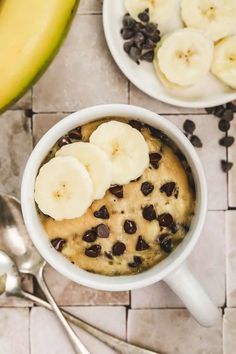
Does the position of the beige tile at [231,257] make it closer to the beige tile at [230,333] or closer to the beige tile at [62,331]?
the beige tile at [230,333]

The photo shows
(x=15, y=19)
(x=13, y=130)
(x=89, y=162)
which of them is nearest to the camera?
(x=15, y=19)

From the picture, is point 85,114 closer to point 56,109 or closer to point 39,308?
point 56,109

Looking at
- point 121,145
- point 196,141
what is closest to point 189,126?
point 196,141

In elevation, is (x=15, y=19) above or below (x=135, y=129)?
above

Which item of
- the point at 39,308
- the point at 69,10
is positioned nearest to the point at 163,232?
the point at 39,308

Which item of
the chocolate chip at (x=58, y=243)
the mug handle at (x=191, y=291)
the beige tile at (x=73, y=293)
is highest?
the chocolate chip at (x=58, y=243)

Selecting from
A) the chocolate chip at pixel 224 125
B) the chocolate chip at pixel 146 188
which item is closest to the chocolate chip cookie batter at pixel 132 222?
the chocolate chip at pixel 146 188

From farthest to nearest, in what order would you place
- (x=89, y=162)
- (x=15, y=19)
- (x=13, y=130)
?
(x=13, y=130) → (x=89, y=162) → (x=15, y=19)
